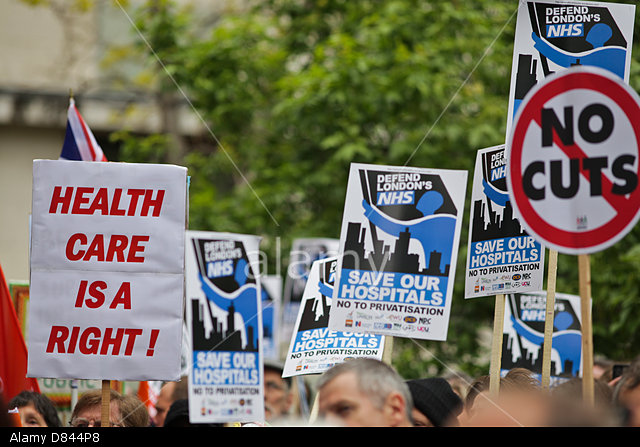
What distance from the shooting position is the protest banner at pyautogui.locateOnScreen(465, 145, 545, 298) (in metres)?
5.00

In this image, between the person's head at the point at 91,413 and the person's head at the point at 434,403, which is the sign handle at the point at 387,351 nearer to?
the person's head at the point at 434,403

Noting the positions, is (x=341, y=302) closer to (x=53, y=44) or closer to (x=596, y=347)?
(x=596, y=347)

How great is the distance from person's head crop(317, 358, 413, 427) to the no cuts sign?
2.43 ft

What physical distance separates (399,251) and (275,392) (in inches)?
140

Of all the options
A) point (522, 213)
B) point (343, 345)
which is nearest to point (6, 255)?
point (343, 345)

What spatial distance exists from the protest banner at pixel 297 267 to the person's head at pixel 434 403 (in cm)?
598

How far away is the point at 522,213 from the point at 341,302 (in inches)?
69.7

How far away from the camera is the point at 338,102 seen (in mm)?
11062

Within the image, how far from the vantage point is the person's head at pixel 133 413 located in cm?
523

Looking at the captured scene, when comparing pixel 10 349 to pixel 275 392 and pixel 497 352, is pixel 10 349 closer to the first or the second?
pixel 275 392

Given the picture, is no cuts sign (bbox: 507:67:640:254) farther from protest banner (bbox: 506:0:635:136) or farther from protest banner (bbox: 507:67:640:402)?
protest banner (bbox: 506:0:635:136)

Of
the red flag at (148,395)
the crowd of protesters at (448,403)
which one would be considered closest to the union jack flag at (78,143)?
the red flag at (148,395)

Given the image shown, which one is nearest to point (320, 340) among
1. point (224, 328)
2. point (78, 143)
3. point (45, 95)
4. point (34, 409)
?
point (224, 328)

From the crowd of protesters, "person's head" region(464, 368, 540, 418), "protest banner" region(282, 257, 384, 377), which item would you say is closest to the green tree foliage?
"protest banner" region(282, 257, 384, 377)
